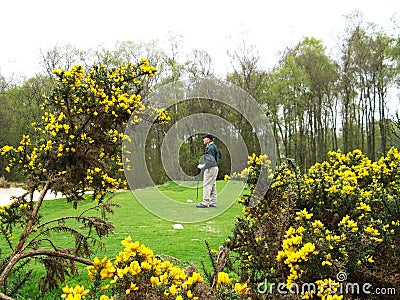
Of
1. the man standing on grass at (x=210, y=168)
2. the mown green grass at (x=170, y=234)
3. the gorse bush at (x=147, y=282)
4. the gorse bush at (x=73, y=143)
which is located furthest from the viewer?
the man standing on grass at (x=210, y=168)

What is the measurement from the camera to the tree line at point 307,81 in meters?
21.8

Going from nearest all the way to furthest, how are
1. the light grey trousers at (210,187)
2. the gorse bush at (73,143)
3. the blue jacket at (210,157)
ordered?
the gorse bush at (73,143)
the light grey trousers at (210,187)
the blue jacket at (210,157)

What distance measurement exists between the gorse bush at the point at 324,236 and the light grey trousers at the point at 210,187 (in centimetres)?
371

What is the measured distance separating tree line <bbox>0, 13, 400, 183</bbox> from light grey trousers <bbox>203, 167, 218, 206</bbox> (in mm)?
13346

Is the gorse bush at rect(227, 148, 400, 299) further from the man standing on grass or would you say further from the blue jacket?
the blue jacket

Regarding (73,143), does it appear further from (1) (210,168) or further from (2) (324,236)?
(1) (210,168)

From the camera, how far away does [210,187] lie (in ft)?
24.2

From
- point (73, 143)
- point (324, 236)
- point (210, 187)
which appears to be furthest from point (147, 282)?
point (210, 187)

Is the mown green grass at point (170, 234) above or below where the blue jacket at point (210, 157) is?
below

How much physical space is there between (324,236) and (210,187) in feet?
16.7

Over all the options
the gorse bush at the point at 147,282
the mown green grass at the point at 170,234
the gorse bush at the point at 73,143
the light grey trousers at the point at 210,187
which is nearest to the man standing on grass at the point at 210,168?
the light grey trousers at the point at 210,187

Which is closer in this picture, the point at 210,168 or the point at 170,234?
the point at 170,234

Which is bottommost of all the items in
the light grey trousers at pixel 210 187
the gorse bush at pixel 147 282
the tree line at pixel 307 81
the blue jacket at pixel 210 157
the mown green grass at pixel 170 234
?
the mown green grass at pixel 170 234

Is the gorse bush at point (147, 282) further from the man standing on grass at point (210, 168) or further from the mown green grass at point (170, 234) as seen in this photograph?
the man standing on grass at point (210, 168)
